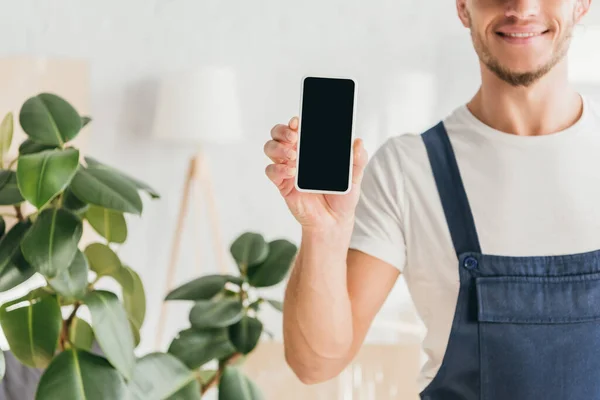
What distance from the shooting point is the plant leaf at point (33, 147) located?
1319 mm

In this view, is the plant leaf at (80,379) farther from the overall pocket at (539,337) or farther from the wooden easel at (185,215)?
the wooden easel at (185,215)

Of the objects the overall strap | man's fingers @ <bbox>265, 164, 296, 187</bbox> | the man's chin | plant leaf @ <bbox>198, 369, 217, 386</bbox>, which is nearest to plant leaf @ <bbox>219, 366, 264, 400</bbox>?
plant leaf @ <bbox>198, 369, 217, 386</bbox>

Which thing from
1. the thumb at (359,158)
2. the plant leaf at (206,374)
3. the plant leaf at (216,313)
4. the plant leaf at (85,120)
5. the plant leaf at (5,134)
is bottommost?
the plant leaf at (206,374)

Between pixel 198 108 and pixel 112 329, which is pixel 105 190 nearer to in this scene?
pixel 112 329

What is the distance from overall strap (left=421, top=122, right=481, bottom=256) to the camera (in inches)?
51.1

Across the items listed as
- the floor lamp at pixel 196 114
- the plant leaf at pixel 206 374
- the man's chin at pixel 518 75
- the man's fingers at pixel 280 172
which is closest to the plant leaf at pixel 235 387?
the plant leaf at pixel 206 374

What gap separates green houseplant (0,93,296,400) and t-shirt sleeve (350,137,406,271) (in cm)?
25

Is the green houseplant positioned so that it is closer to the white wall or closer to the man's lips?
the man's lips

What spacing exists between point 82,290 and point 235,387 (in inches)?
13.9

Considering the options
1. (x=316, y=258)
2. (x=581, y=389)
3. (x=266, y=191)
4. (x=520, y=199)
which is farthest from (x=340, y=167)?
(x=266, y=191)

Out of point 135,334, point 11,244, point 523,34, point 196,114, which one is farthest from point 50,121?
point 196,114

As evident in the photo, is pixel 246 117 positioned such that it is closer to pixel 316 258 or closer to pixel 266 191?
pixel 266 191

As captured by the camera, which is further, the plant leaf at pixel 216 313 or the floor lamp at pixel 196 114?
the floor lamp at pixel 196 114

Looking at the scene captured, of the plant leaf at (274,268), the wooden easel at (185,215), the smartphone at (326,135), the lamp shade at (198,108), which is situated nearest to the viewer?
the smartphone at (326,135)
